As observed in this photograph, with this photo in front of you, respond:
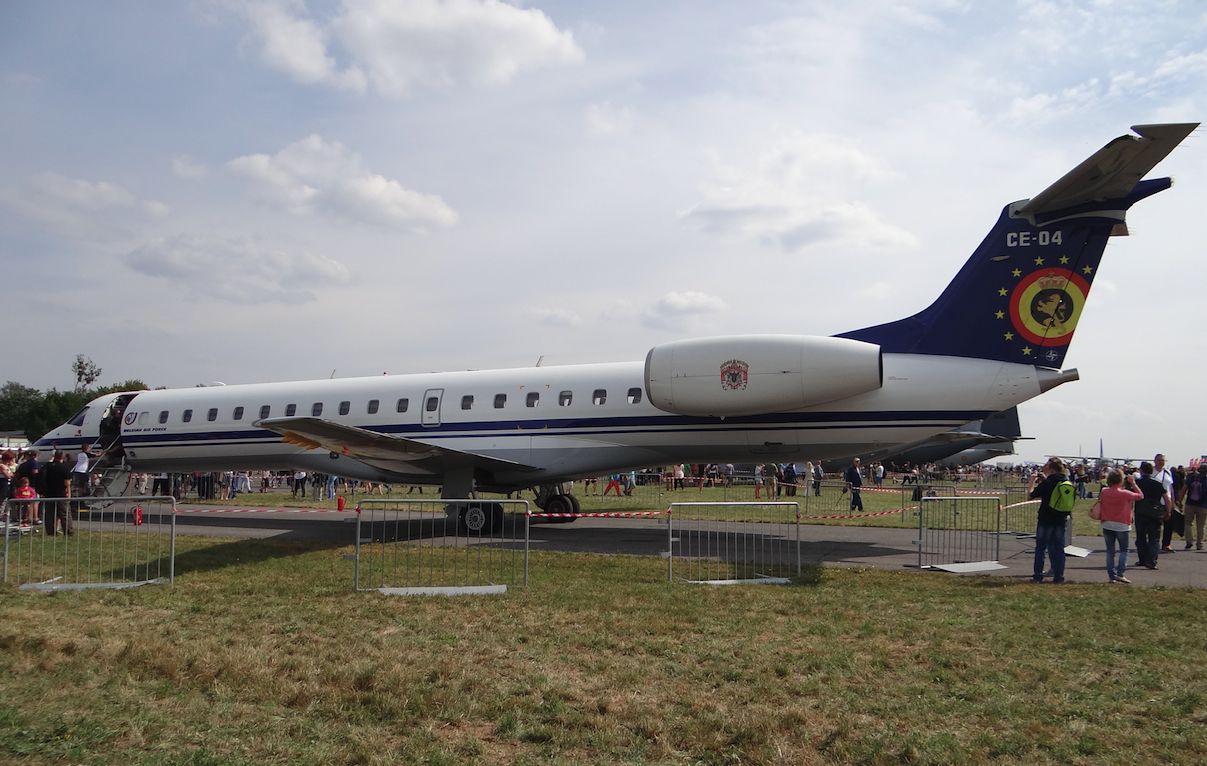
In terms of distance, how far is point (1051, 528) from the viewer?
1080 cm

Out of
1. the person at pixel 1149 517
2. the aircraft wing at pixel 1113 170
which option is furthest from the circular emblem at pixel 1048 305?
the person at pixel 1149 517

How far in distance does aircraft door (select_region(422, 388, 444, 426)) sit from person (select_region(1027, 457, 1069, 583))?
1190cm

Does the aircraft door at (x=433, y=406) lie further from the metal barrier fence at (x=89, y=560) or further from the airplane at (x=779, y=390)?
the metal barrier fence at (x=89, y=560)

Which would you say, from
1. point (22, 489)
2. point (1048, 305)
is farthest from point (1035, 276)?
point (22, 489)

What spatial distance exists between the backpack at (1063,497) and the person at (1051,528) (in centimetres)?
4

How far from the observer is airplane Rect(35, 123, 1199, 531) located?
1348 cm

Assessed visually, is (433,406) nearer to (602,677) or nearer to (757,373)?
(757,373)

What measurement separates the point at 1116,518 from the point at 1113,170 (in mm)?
5239

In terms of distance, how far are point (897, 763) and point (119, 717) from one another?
459 centimetres

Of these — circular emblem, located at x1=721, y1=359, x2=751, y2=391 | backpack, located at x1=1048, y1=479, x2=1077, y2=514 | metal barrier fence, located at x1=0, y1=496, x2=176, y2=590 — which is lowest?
metal barrier fence, located at x1=0, y1=496, x2=176, y2=590

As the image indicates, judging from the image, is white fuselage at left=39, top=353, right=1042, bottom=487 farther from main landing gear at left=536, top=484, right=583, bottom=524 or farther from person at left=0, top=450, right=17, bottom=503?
person at left=0, top=450, right=17, bottom=503

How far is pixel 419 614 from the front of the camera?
810 centimetres

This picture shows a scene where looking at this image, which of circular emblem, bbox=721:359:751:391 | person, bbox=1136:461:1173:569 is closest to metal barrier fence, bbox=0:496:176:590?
circular emblem, bbox=721:359:751:391

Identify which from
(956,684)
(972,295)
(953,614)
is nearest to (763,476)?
(972,295)
